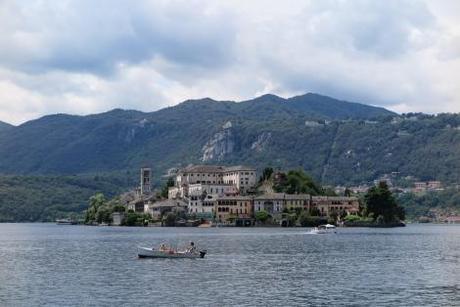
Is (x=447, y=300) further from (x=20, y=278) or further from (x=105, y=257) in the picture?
(x=105, y=257)

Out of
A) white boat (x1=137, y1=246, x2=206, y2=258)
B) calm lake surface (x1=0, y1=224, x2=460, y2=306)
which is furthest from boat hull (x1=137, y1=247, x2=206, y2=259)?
calm lake surface (x1=0, y1=224, x2=460, y2=306)

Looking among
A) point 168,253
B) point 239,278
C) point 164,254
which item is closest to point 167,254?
point 168,253

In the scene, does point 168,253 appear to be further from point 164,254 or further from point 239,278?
point 239,278

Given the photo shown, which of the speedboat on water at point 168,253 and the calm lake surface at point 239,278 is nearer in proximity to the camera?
the calm lake surface at point 239,278

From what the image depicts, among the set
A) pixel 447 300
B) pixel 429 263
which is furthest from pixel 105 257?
pixel 447 300

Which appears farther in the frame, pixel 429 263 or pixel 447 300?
pixel 429 263

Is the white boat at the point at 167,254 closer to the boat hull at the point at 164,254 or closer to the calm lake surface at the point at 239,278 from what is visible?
the boat hull at the point at 164,254

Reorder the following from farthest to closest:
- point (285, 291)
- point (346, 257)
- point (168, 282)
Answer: point (346, 257) → point (168, 282) → point (285, 291)

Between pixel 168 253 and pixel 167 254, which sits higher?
pixel 168 253

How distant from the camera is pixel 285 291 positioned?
65500 millimetres

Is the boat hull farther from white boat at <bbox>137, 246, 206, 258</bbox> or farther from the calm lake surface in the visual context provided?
the calm lake surface

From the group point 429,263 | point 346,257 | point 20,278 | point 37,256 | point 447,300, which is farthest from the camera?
point 37,256

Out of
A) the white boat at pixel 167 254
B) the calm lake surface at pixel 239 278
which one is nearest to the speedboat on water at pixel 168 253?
the white boat at pixel 167 254

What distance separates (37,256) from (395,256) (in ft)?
152
